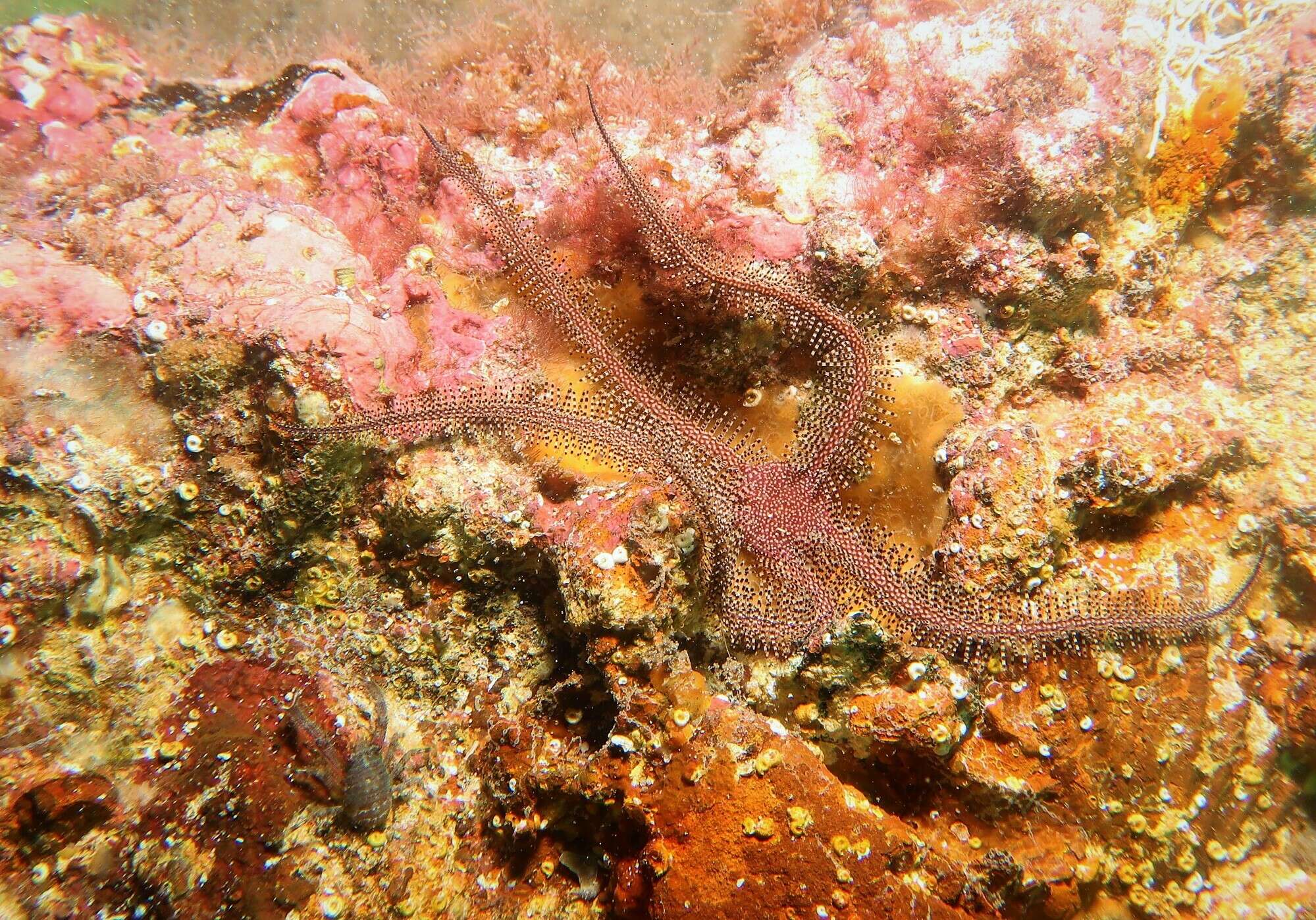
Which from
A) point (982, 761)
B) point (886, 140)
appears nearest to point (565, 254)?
point (886, 140)

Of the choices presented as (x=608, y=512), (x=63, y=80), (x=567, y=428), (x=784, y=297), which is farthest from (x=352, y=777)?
(x=63, y=80)

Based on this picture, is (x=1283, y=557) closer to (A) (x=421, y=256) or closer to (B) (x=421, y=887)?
(B) (x=421, y=887)

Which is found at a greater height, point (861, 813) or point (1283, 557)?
point (1283, 557)

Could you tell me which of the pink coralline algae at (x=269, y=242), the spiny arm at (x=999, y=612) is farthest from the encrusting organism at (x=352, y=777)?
the spiny arm at (x=999, y=612)

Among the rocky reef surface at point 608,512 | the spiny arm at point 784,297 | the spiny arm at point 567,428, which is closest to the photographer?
the rocky reef surface at point 608,512

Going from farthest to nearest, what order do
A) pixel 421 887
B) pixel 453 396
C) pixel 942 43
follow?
pixel 942 43 < pixel 453 396 < pixel 421 887

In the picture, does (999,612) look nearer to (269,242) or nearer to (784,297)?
(784,297)

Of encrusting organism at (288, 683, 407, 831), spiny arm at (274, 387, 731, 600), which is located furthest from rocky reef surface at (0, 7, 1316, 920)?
spiny arm at (274, 387, 731, 600)

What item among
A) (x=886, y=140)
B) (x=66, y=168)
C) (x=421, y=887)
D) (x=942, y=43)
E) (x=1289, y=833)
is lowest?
(x=421, y=887)

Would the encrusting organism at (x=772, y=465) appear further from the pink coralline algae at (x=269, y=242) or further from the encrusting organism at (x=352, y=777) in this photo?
the encrusting organism at (x=352, y=777)
